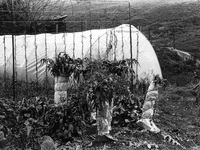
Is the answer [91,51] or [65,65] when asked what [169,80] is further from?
[65,65]

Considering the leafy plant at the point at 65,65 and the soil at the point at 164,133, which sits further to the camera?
the leafy plant at the point at 65,65

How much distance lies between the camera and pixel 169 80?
36.3ft

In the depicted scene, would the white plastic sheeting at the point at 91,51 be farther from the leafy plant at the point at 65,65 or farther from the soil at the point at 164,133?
the leafy plant at the point at 65,65

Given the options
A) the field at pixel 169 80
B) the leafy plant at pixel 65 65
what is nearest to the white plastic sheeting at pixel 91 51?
the field at pixel 169 80

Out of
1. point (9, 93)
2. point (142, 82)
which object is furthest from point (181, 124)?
point (9, 93)

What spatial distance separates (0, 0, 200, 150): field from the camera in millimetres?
4469

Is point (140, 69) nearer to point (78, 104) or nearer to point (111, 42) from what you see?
point (111, 42)

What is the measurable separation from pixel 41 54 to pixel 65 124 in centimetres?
545

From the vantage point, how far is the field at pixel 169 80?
14.7ft

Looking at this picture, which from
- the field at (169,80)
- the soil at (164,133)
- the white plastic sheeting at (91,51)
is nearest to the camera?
the soil at (164,133)

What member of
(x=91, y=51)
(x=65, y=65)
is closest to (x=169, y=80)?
(x=91, y=51)

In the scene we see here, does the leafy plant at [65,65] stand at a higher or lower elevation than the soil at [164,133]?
higher

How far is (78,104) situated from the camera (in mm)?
4379

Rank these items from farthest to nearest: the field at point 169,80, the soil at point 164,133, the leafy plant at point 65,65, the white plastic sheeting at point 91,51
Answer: the white plastic sheeting at point 91,51, the leafy plant at point 65,65, the field at point 169,80, the soil at point 164,133
